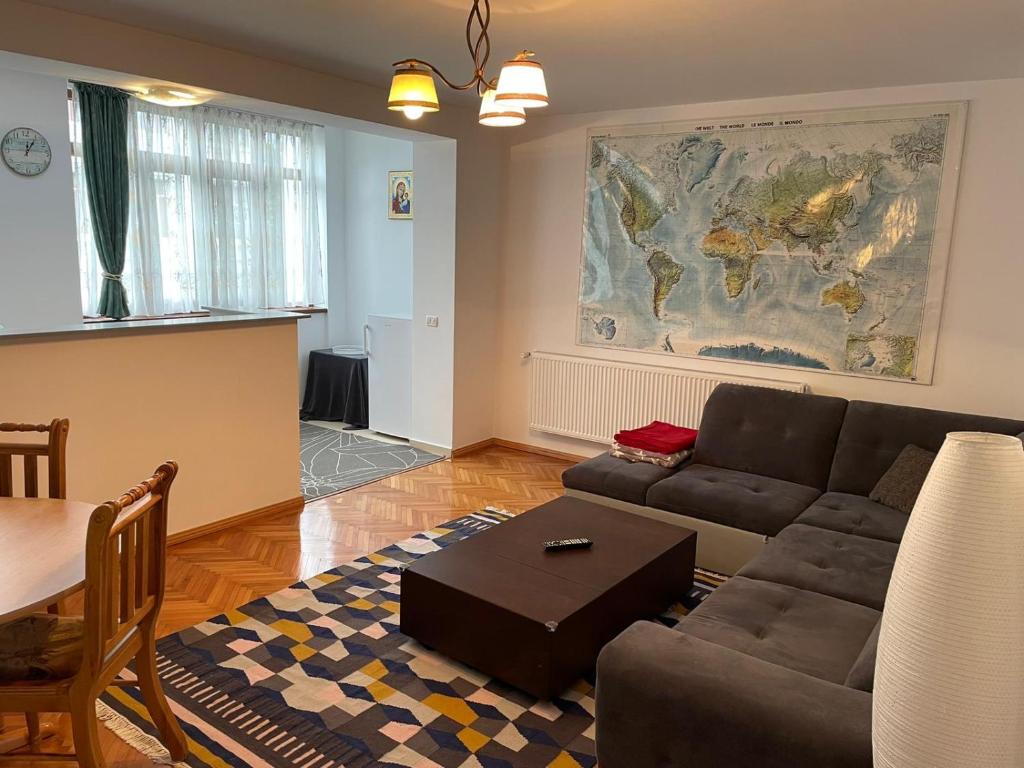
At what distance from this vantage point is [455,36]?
3402mm

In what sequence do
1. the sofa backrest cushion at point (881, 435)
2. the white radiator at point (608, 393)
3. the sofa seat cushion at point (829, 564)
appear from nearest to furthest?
1. the sofa seat cushion at point (829, 564)
2. the sofa backrest cushion at point (881, 435)
3. the white radiator at point (608, 393)

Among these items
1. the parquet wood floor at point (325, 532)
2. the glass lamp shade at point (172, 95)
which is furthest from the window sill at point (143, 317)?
the parquet wood floor at point (325, 532)

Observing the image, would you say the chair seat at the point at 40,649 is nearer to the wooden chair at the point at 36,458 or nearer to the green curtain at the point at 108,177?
the wooden chair at the point at 36,458

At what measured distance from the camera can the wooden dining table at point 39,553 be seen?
1.68 metres

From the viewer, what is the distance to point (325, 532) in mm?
4086

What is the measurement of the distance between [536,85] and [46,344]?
242 centimetres

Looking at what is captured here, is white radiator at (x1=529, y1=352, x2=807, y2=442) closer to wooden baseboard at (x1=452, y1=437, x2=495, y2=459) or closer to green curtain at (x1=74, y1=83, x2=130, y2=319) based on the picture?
wooden baseboard at (x1=452, y1=437, x2=495, y2=459)

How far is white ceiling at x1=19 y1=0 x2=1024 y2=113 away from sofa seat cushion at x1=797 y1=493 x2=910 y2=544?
2.08 m

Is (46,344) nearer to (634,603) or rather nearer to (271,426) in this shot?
(271,426)

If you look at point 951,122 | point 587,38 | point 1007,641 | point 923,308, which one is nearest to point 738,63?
point 587,38

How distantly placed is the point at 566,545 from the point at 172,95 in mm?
3132

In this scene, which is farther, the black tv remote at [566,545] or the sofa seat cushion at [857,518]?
the sofa seat cushion at [857,518]

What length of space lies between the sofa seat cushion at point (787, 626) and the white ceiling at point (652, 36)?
7.22 ft

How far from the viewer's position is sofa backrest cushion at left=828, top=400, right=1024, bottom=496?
11.8 ft
